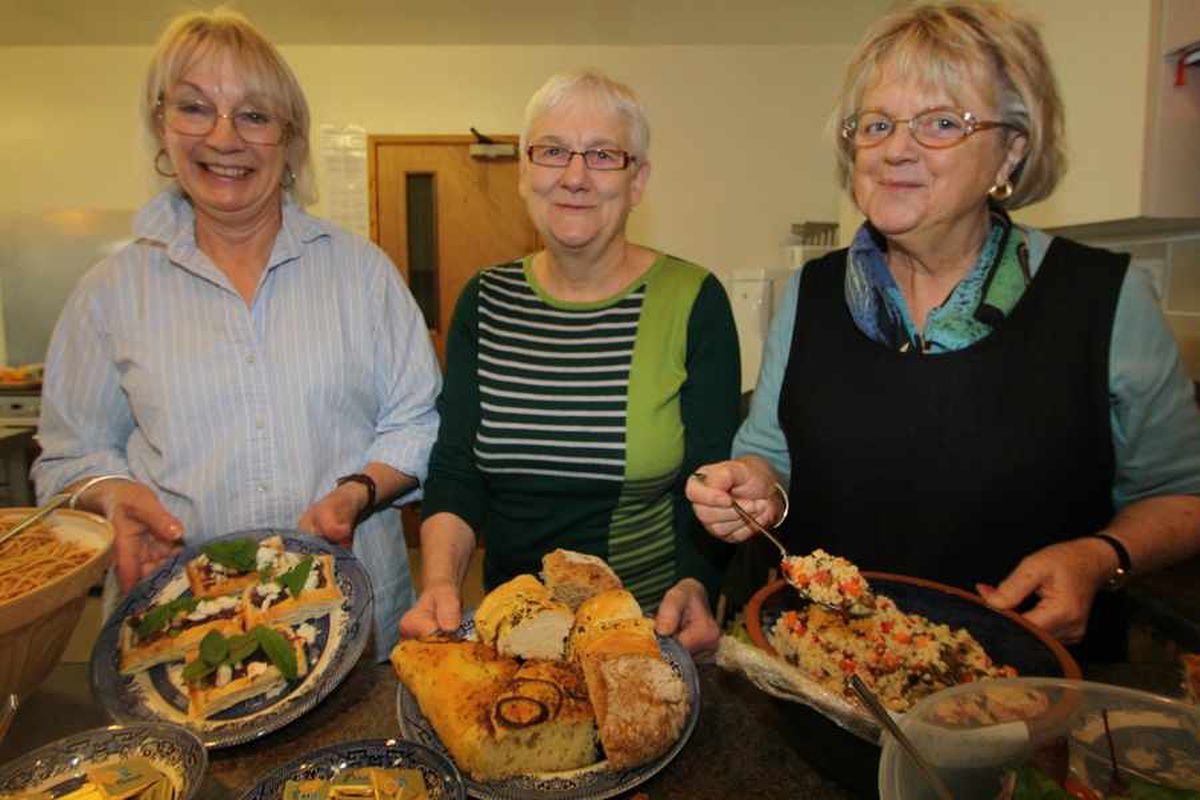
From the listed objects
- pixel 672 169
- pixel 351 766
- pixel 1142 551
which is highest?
pixel 672 169

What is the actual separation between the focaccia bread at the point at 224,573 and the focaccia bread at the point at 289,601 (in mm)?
30

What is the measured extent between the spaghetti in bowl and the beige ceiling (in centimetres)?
398

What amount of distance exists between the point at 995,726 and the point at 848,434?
712 millimetres

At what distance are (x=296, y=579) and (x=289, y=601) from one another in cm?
3

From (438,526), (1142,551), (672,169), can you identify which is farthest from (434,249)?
(1142,551)

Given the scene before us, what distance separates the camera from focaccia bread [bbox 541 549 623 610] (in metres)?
1.17

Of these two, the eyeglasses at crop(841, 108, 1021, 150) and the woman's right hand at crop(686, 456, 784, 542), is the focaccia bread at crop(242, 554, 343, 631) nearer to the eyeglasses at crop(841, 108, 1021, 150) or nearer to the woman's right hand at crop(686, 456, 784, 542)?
the woman's right hand at crop(686, 456, 784, 542)

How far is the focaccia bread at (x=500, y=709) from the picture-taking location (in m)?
A: 0.84

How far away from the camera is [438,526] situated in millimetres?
1455

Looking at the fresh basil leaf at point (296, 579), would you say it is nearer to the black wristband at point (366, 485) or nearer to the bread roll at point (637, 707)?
the black wristband at point (366, 485)

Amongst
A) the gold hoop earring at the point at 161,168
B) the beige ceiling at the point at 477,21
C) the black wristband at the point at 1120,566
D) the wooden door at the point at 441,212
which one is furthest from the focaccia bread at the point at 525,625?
the wooden door at the point at 441,212

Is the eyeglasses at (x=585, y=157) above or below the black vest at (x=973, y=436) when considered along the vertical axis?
above

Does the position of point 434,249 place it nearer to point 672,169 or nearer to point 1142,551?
point 672,169

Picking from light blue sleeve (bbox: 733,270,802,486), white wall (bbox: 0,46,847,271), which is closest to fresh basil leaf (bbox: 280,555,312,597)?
light blue sleeve (bbox: 733,270,802,486)
